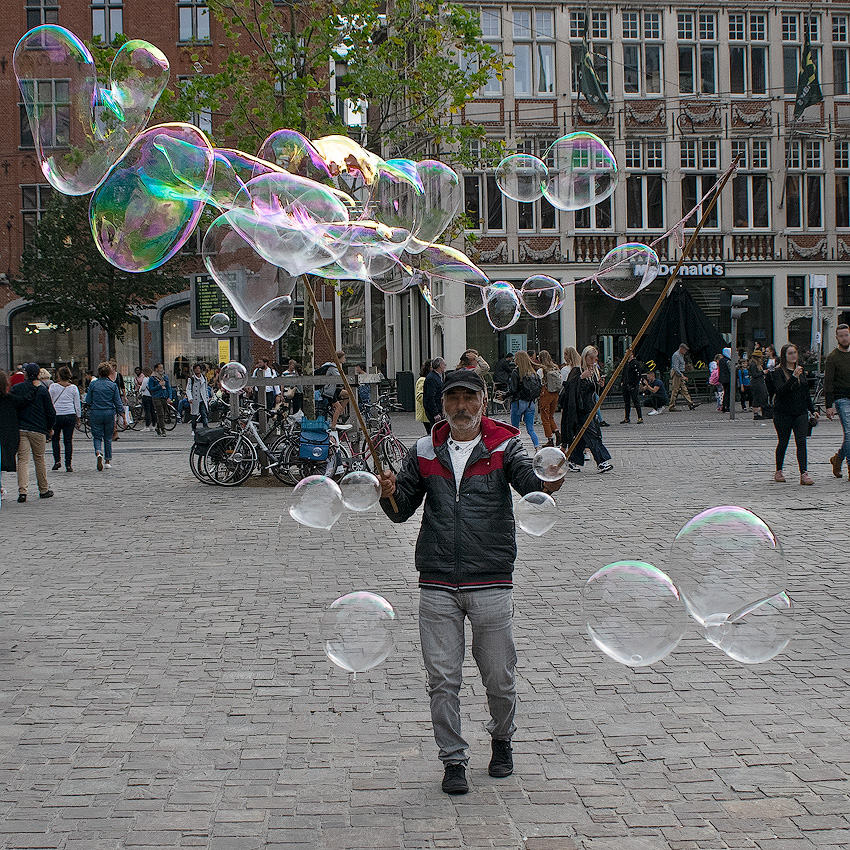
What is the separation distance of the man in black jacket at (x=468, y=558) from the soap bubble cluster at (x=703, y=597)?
2.15 ft

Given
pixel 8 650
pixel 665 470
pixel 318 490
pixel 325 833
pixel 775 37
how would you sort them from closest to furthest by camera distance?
1. pixel 325 833
2. pixel 318 490
3. pixel 8 650
4. pixel 665 470
5. pixel 775 37

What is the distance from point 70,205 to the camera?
38344 mm

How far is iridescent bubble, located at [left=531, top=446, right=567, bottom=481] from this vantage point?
14.8 ft

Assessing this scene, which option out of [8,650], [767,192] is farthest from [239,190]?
[767,192]

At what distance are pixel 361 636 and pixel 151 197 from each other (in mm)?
3337

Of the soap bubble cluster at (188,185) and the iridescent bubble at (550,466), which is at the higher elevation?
the soap bubble cluster at (188,185)

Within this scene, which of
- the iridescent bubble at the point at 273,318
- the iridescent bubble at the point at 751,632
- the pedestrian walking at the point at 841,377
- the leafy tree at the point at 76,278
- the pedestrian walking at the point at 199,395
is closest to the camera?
the iridescent bubble at the point at 751,632

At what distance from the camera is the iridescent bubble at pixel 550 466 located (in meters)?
4.51

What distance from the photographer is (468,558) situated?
4504 mm

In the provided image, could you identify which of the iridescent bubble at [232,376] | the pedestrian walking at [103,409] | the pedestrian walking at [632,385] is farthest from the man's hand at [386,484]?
the pedestrian walking at [632,385]

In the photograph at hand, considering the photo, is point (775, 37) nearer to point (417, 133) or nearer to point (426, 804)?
point (417, 133)

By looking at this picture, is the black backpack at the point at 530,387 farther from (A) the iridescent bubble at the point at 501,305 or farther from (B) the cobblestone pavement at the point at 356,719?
(A) the iridescent bubble at the point at 501,305

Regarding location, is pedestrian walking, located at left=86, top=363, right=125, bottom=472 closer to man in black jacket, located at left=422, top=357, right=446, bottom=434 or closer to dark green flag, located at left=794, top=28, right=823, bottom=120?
man in black jacket, located at left=422, top=357, right=446, bottom=434

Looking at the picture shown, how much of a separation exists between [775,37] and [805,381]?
88.2 feet
